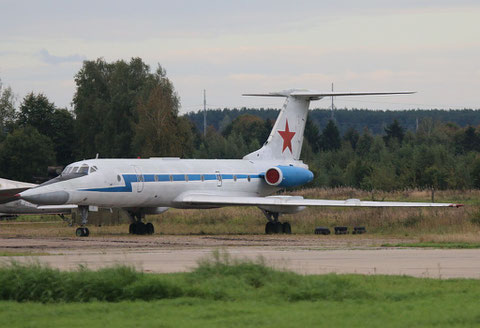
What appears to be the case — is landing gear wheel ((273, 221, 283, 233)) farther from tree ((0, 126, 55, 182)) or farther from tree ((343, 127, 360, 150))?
tree ((343, 127, 360, 150))

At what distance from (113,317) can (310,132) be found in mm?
125406

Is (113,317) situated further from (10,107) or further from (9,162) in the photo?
(10,107)

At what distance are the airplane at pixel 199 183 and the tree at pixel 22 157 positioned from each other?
3821 centimetres

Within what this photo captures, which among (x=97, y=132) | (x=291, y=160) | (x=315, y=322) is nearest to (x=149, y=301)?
(x=315, y=322)

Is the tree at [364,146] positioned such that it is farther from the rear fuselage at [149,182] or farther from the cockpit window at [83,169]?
the cockpit window at [83,169]

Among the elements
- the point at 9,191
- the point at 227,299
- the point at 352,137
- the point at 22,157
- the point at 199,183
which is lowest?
the point at 227,299

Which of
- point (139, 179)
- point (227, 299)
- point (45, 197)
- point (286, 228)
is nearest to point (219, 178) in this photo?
point (286, 228)

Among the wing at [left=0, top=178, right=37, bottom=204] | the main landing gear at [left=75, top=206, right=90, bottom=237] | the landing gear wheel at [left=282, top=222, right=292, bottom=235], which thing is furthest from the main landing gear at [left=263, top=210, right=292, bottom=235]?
the wing at [left=0, top=178, right=37, bottom=204]

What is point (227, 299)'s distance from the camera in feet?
40.7

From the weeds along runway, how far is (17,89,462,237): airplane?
2.77m

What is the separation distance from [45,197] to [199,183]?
7036mm

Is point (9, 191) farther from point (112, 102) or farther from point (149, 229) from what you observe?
point (112, 102)

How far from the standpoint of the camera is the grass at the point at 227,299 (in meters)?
10.8

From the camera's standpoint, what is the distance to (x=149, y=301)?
40.5 ft
